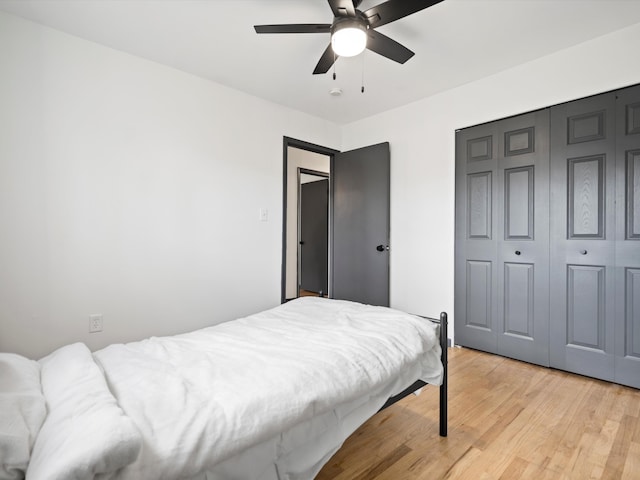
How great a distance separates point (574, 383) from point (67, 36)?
4441 mm

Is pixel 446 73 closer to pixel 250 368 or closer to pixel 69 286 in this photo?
pixel 250 368

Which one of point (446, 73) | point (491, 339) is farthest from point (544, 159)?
point (491, 339)

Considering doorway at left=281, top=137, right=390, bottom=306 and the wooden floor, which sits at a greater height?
doorway at left=281, top=137, right=390, bottom=306

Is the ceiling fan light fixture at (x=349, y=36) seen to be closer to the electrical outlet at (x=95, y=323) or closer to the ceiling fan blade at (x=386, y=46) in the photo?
the ceiling fan blade at (x=386, y=46)

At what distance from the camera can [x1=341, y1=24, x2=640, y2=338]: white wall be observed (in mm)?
2400

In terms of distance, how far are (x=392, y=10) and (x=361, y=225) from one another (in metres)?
2.43

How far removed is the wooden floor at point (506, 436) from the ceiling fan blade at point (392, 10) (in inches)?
87.1

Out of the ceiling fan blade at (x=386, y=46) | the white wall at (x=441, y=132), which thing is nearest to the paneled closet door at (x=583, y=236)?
the white wall at (x=441, y=132)

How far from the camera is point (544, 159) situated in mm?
2648

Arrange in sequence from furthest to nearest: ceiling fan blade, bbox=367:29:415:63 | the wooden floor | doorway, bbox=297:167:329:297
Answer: doorway, bbox=297:167:329:297 → ceiling fan blade, bbox=367:29:415:63 → the wooden floor

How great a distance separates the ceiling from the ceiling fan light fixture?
37 cm

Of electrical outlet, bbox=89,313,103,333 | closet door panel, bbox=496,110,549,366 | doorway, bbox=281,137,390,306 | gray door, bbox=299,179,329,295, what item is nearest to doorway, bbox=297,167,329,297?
gray door, bbox=299,179,329,295

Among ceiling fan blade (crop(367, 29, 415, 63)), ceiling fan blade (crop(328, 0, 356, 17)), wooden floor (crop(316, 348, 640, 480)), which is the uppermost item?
ceiling fan blade (crop(328, 0, 356, 17))

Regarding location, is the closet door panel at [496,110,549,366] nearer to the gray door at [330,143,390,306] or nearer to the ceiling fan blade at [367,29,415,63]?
the gray door at [330,143,390,306]
